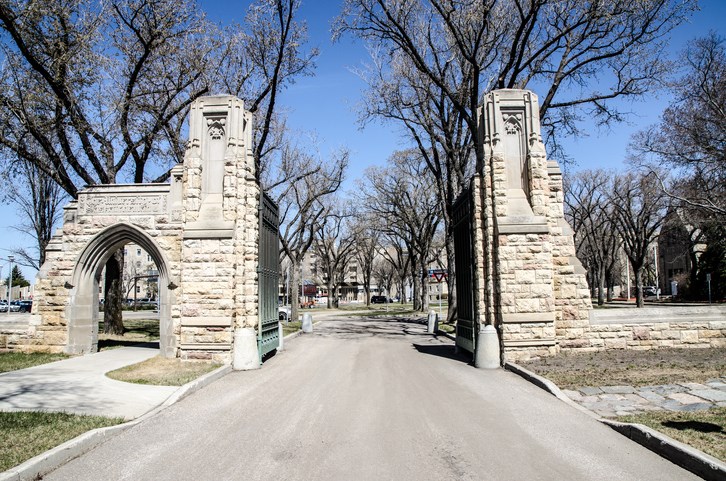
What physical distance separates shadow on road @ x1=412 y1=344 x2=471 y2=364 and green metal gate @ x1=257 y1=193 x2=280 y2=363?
4.46m

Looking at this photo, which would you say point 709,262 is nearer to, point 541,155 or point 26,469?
point 541,155

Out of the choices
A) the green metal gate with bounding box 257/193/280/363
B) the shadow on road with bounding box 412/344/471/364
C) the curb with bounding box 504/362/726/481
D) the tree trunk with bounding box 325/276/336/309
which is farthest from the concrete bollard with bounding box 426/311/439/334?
the tree trunk with bounding box 325/276/336/309

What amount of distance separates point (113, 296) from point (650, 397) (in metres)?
17.9

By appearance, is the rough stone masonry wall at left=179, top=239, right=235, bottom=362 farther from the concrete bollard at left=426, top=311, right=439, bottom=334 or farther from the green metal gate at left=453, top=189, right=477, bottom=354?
the concrete bollard at left=426, top=311, right=439, bottom=334

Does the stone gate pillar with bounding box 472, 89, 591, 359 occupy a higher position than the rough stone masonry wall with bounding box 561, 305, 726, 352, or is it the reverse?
the stone gate pillar with bounding box 472, 89, 591, 359

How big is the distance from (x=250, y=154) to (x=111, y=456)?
9.00 metres

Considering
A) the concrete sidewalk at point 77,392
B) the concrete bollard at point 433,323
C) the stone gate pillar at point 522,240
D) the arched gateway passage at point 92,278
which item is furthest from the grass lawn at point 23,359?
the concrete bollard at point 433,323

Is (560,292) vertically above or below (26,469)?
above

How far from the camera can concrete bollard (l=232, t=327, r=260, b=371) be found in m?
12.1

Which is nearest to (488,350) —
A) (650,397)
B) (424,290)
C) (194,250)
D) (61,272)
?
(650,397)

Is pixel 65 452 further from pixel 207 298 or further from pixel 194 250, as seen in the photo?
pixel 194 250

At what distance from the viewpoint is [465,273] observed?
14.3 meters

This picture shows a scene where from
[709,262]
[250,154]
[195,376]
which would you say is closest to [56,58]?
[250,154]

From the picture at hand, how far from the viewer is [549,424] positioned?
22.2 ft
